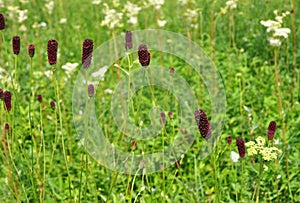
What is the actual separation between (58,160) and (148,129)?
0.48 metres

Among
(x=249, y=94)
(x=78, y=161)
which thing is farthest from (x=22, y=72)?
(x=249, y=94)

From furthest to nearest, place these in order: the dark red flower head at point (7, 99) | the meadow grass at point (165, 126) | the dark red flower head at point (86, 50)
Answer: the meadow grass at point (165, 126), the dark red flower head at point (7, 99), the dark red flower head at point (86, 50)

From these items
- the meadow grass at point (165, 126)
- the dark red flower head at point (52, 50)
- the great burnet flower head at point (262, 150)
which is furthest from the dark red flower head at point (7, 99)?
the great burnet flower head at point (262, 150)

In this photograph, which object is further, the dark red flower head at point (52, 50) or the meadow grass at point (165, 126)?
the meadow grass at point (165, 126)

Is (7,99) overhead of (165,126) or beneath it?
overhead

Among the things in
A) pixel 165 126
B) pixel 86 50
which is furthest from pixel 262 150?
pixel 165 126

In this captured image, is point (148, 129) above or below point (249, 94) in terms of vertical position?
below

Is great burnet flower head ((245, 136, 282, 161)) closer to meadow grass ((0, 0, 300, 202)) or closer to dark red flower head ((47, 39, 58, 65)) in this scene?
meadow grass ((0, 0, 300, 202))

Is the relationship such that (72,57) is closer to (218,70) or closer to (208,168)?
(218,70)

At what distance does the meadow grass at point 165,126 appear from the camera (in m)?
1.36

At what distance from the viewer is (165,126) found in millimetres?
2219

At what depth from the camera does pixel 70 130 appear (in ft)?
7.45

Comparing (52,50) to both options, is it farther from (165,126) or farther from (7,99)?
(165,126)

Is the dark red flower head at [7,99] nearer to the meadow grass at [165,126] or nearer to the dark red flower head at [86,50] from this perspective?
the meadow grass at [165,126]
